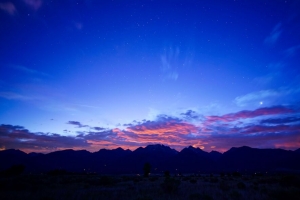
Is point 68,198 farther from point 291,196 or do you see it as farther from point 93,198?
point 291,196

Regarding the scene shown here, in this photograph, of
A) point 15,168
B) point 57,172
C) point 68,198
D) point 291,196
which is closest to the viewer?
point 291,196

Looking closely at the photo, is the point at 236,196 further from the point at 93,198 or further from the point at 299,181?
the point at 299,181

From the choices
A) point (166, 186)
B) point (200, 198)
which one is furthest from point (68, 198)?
point (200, 198)

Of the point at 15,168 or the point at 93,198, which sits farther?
the point at 15,168

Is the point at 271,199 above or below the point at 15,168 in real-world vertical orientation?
below

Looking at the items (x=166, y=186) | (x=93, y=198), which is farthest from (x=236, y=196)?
(x=93, y=198)

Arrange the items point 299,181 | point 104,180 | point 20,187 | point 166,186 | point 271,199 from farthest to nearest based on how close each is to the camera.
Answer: point 104,180 → point 299,181 → point 20,187 → point 166,186 → point 271,199

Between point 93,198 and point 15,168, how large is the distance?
76.1 metres

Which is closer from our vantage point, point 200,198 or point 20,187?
point 200,198

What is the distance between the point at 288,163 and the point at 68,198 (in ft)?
795

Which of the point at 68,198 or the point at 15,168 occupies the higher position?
the point at 15,168

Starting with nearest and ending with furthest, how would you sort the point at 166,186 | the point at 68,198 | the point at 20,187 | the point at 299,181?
the point at 68,198 < the point at 166,186 < the point at 20,187 < the point at 299,181

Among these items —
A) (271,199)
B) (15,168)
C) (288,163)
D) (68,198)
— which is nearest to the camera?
(271,199)

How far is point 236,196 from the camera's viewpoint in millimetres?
16828
